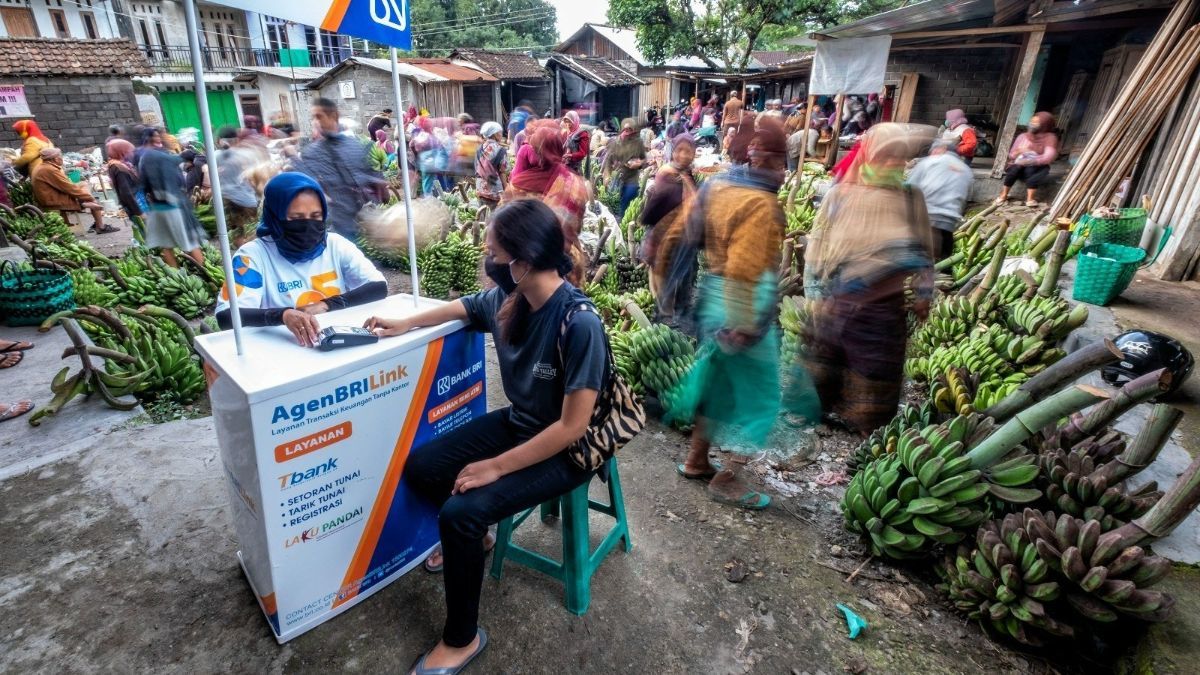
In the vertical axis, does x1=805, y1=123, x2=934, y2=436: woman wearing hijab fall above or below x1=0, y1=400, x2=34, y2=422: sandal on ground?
above

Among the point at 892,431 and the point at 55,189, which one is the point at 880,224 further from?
the point at 55,189

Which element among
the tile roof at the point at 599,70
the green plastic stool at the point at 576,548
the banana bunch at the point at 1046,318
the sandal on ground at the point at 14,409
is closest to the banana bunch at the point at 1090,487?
the banana bunch at the point at 1046,318

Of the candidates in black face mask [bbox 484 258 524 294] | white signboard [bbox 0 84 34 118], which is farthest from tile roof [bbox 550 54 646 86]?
black face mask [bbox 484 258 524 294]

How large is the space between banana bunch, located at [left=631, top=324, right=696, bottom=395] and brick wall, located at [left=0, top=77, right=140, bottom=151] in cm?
1619

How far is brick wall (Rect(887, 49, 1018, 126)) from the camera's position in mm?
12641

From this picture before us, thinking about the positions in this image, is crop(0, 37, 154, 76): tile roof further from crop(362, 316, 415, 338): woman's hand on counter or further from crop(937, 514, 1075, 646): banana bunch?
crop(937, 514, 1075, 646): banana bunch

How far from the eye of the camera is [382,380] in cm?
208

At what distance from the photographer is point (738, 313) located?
2.92 metres

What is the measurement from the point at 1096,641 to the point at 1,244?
10.4m

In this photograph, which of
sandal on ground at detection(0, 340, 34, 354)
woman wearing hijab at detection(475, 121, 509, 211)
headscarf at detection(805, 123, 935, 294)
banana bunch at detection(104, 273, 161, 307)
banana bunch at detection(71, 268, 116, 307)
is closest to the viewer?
headscarf at detection(805, 123, 935, 294)

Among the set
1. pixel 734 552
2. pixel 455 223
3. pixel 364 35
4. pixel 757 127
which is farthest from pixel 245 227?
pixel 734 552

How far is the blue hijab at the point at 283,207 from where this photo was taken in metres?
2.41

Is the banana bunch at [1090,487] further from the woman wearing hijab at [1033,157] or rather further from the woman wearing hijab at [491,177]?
the woman wearing hijab at [1033,157]

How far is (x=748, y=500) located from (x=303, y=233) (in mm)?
2548
